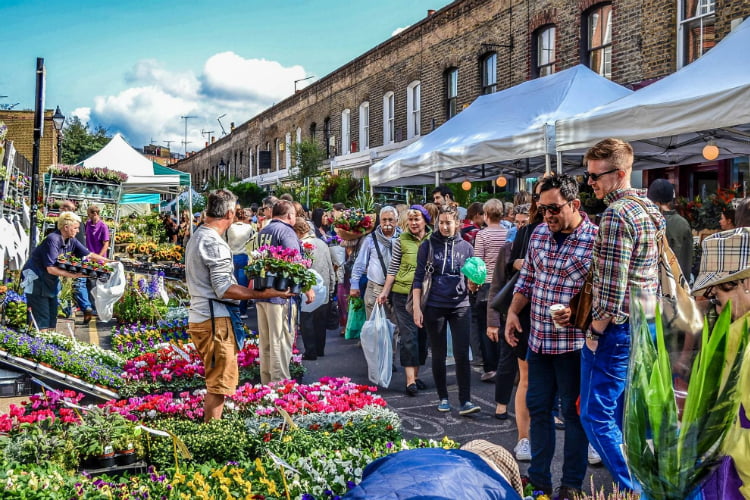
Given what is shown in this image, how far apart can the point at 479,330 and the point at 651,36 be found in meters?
8.03

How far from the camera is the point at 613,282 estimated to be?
3.47 m

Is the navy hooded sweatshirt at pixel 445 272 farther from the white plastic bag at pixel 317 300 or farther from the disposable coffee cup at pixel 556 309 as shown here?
the disposable coffee cup at pixel 556 309

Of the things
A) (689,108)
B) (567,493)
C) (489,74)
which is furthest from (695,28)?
(567,493)

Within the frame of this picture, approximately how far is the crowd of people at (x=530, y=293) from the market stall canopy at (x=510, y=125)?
3.93 ft

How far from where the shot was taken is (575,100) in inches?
395

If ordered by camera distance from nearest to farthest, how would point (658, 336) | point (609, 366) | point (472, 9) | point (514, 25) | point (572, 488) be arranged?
1. point (658, 336)
2. point (609, 366)
3. point (572, 488)
4. point (514, 25)
5. point (472, 9)

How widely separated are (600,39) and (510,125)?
5919 mm

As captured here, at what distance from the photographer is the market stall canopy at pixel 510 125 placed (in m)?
9.41

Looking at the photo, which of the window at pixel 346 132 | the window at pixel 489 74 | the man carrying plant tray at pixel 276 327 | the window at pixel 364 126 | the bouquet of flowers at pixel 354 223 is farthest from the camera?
the window at pixel 346 132

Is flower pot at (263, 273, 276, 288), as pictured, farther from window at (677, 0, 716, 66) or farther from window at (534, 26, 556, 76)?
window at (534, 26, 556, 76)

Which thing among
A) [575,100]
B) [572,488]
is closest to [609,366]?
[572,488]

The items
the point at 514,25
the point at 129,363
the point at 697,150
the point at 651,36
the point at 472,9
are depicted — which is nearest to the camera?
the point at 129,363

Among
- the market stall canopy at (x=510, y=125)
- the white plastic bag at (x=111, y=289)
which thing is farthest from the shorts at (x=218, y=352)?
the white plastic bag at (x=111, y=289)

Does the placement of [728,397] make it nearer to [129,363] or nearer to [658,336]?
[658,336]
